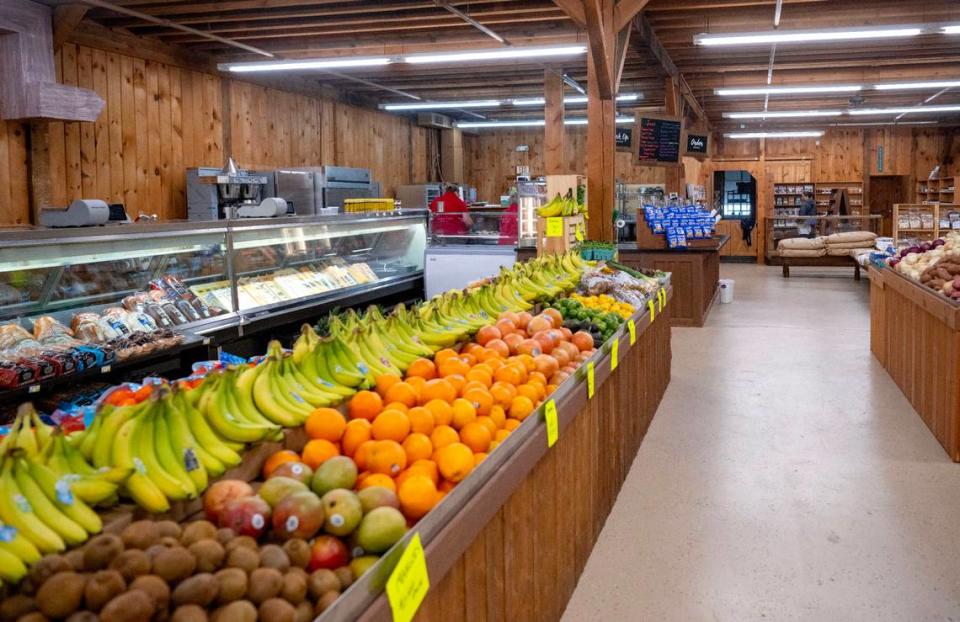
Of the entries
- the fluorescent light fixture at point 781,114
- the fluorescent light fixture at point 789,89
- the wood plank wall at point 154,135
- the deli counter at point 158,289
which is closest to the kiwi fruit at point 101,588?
the deli counter at point 158,289

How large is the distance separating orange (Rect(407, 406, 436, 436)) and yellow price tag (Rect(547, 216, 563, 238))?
481 centimetres

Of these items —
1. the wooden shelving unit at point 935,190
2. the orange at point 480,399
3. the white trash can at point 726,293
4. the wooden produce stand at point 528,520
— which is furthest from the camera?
the wooden shelving unit at point 935,190

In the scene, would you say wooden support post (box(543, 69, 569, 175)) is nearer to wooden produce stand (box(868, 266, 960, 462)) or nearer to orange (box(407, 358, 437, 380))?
wooden produce stand (box(868, 266, 960, 462))

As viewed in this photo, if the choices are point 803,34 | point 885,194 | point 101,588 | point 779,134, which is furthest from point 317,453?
point 885,194

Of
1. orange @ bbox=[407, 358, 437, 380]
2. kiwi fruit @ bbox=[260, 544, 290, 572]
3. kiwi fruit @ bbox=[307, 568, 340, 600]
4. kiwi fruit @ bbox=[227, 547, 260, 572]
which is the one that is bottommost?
kiwi fruit @ bbox=[307, 568, 340, 600]

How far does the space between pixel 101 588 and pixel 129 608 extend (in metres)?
0.07

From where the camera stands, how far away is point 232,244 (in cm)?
555

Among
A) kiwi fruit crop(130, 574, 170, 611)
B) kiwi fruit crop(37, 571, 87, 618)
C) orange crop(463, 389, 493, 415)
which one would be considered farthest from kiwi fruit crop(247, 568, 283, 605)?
orange crop(463, 389, 493, 415)

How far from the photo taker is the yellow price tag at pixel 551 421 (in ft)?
9.00

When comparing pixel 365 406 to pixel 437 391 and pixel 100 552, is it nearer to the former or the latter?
pixel 437 391

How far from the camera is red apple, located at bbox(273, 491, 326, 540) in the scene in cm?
161

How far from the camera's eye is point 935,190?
69.9ft

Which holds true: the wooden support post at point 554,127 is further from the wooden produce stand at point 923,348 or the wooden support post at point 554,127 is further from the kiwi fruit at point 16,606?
the kiwi fruit at point 16,606

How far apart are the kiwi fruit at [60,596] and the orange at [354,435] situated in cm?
89
